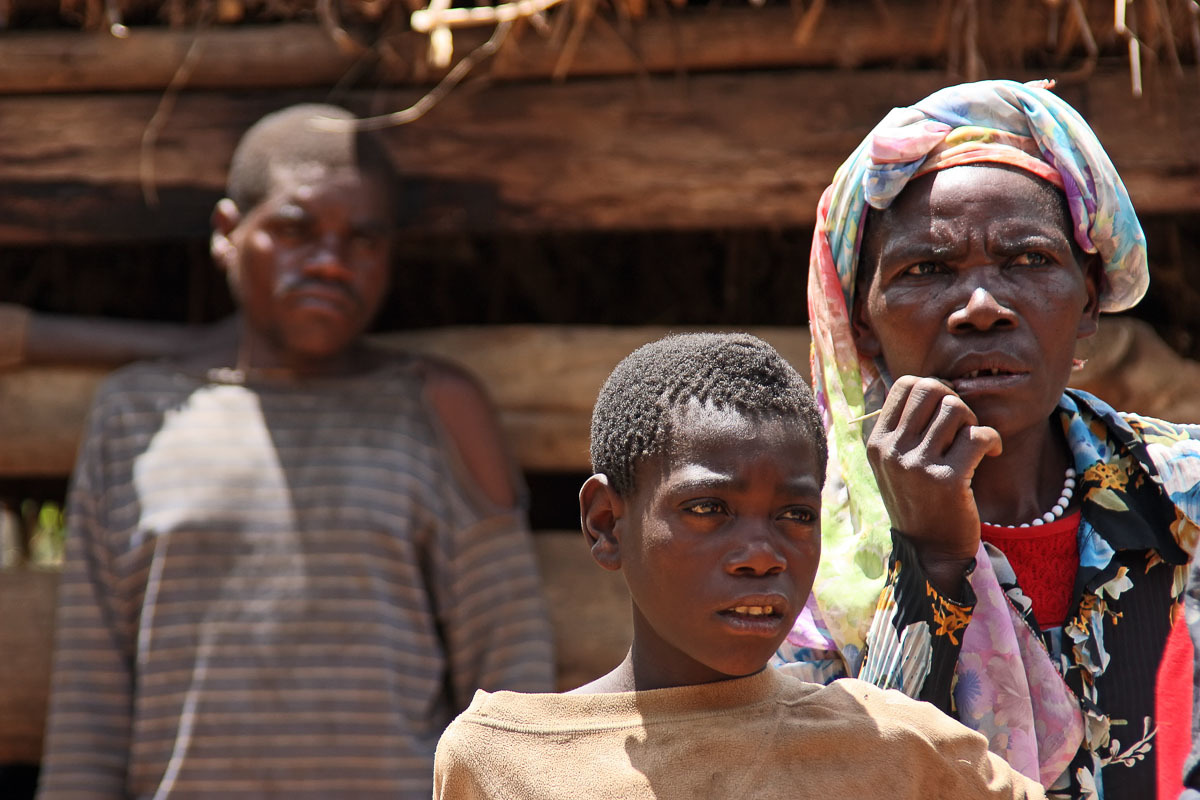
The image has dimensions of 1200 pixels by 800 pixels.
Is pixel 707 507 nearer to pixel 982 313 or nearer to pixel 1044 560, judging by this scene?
pixel 982 313

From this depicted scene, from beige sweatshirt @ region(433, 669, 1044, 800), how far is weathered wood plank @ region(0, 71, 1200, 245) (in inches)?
88.0

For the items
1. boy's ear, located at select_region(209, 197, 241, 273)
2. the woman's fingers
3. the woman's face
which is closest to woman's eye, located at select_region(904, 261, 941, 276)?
the woman's face

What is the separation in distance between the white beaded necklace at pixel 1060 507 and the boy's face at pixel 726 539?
1.50 feet

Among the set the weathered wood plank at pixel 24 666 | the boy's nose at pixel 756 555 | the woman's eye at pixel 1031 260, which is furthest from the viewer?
the weathered wood plank at pixel 24 666

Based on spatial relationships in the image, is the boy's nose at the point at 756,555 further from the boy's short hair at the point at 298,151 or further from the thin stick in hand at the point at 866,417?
the boy's short hair at the point at 298,151

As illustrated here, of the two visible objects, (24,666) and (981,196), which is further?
(24,666)

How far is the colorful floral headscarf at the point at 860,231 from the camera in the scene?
2.07 metres

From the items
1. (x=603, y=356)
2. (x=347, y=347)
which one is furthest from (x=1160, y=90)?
(x=347, y=347)

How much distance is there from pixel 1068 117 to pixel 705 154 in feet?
5.98

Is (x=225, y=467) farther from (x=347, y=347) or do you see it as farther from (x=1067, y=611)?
(x=1067, y=611)

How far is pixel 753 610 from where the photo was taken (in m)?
1.75

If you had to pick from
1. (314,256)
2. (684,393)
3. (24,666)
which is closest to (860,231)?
(684,393)

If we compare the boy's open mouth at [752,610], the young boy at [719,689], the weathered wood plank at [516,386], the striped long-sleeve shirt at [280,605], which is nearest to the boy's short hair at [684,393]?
the young boy at [719,689]

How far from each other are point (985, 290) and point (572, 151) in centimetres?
210
